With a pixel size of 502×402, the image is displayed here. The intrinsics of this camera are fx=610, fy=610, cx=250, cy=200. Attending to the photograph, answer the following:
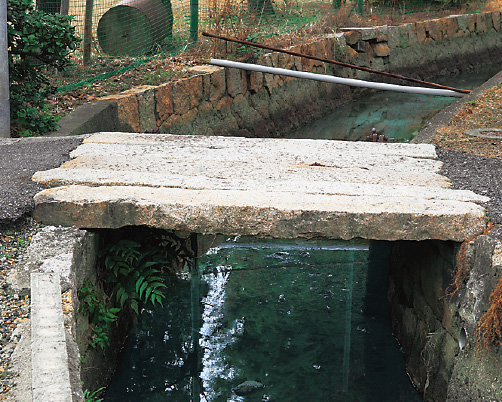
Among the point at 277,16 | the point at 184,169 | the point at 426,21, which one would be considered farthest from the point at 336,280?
the point at 426,21

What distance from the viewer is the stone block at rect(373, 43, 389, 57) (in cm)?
1186

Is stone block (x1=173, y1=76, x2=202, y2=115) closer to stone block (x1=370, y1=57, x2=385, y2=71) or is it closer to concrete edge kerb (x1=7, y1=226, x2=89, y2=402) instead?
concrete edge kerb (x1=7, y1=226, x2=89, y2=402)

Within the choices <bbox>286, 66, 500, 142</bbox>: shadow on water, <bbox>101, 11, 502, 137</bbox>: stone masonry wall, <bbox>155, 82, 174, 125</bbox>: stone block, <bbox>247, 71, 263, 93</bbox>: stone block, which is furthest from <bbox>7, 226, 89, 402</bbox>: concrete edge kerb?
<bbox>286, 66, 500, 142</bbox>: shadow on water

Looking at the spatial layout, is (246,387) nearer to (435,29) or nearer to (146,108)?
(146,108)

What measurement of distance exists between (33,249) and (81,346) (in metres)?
0.54

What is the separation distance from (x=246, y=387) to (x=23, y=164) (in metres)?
1.97

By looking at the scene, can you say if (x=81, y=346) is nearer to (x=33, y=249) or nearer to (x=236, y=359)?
(x=33, y=249)

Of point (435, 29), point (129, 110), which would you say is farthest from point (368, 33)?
point (129, 110)

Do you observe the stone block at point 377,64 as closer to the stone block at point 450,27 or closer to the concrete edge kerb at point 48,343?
the stone block at point 450,27

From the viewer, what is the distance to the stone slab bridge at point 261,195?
302cm

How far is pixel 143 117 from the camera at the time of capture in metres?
6.31

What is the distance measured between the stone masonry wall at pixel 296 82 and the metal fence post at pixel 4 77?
1395 millimetres

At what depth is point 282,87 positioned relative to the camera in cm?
919

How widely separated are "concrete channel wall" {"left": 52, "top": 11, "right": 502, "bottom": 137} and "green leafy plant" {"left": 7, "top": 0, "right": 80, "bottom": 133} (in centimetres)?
26
